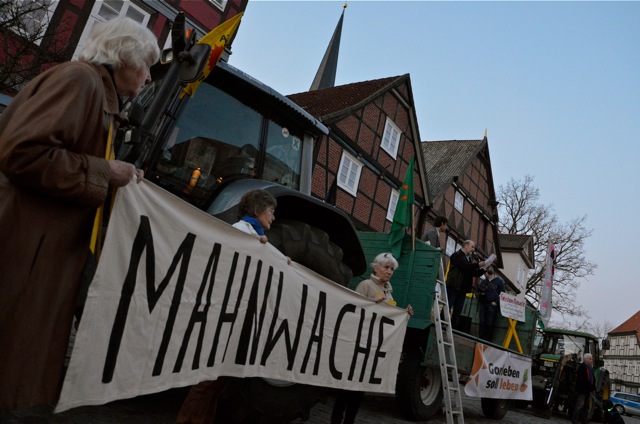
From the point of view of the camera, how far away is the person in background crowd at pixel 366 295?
4141 mm

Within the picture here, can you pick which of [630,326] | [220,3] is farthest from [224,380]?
[630,326]

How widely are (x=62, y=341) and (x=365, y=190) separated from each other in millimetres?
17585

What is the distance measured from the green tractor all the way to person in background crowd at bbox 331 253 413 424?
32.4ft

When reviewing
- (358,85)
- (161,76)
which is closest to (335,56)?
(358,85)

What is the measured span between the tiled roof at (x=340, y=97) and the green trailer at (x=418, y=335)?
11220mm

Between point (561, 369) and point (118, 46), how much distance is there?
47.4ft

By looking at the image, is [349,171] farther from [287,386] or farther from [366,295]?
[287,386]

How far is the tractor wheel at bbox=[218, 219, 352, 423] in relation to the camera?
10.8 feet

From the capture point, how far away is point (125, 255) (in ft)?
7.13

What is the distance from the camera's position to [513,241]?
133 ft

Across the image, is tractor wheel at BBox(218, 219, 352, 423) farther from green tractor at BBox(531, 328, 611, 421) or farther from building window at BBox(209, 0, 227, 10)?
building window at BBox(209, 0, 227, 10)

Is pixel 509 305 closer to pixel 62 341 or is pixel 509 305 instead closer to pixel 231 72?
pixel 231 72

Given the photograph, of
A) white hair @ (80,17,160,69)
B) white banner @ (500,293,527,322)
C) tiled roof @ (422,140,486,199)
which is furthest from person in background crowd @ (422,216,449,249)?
tiled roof @ (422,140,486,199)

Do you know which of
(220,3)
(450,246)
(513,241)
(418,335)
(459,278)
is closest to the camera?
(418,335)
